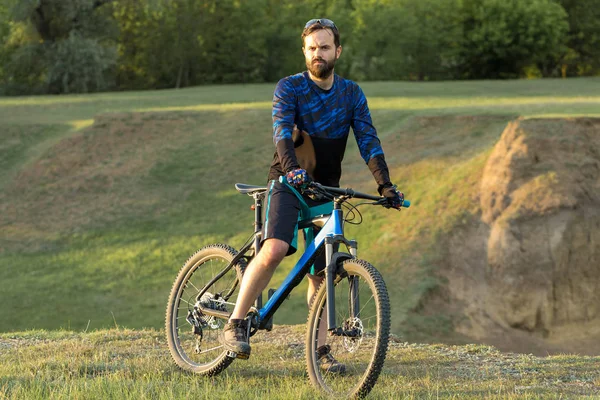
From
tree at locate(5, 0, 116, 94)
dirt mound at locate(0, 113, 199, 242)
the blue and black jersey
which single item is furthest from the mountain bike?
tree at locate(5, 0, 116, 94)

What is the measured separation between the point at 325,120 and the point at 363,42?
61063 millimetres

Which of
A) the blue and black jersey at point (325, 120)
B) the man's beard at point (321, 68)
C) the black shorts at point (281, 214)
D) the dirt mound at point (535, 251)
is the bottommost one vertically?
the dirt mound at point (535, 251)

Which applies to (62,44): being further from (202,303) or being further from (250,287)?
(250,287)

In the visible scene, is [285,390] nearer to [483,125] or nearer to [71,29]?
[483,125]

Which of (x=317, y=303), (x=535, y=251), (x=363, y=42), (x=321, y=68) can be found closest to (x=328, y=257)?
(x=317, y=303)

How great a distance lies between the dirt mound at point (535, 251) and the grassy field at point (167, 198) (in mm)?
589

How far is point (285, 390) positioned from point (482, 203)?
1199cm

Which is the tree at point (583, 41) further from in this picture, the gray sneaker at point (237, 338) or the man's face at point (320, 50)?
the gray sneaker at point (237, 338)

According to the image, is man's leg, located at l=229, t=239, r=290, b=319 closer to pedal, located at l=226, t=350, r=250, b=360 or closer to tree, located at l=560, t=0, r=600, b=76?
pedal, located at l=226, t=350, r=250, b=360

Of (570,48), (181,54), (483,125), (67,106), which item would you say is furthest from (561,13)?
(483,125)

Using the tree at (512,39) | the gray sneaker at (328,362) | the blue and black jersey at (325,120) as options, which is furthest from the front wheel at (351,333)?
the tree at (512,39)

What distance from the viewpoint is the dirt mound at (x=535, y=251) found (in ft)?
52.6

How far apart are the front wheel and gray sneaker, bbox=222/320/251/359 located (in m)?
0.47

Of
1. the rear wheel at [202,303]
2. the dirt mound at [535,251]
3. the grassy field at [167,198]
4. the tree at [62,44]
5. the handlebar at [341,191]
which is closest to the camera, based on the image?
the handlebar at [341,191]
